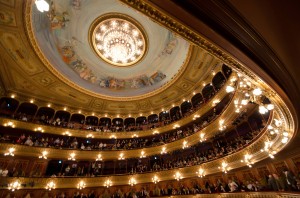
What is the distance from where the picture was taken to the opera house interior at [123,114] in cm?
1158

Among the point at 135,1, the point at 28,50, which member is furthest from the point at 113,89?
the point at 135,1

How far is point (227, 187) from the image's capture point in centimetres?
1364

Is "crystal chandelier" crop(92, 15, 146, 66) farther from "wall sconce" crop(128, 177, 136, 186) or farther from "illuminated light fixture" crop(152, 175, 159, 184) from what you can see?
"illuminated light fixture" crop(152, 175, 159, 184)

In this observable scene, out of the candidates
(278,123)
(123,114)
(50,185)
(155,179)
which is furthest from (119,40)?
(278,123)

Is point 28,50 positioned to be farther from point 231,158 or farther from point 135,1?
point 231,158

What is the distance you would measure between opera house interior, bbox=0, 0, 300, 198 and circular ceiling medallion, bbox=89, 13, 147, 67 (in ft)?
0.39

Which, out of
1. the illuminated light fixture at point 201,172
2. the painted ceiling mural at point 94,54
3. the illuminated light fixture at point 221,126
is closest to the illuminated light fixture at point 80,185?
the painted ceiling mural at point 94,54

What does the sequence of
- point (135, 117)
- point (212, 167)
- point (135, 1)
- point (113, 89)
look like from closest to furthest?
1. point (135, 1)
2. point (212, 167)
3. point (113, 89)
4. point (135, 117)

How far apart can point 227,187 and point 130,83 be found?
615 inches

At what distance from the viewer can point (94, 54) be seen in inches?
736

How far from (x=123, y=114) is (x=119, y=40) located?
33.5 ft

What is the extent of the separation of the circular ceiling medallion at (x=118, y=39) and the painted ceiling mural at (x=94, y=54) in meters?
0.53

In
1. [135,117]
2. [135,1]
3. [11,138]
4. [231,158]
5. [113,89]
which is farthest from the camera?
[135,117]

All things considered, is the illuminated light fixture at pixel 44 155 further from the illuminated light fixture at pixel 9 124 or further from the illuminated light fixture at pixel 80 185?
the illuminated light fixture at pixel 80 185
